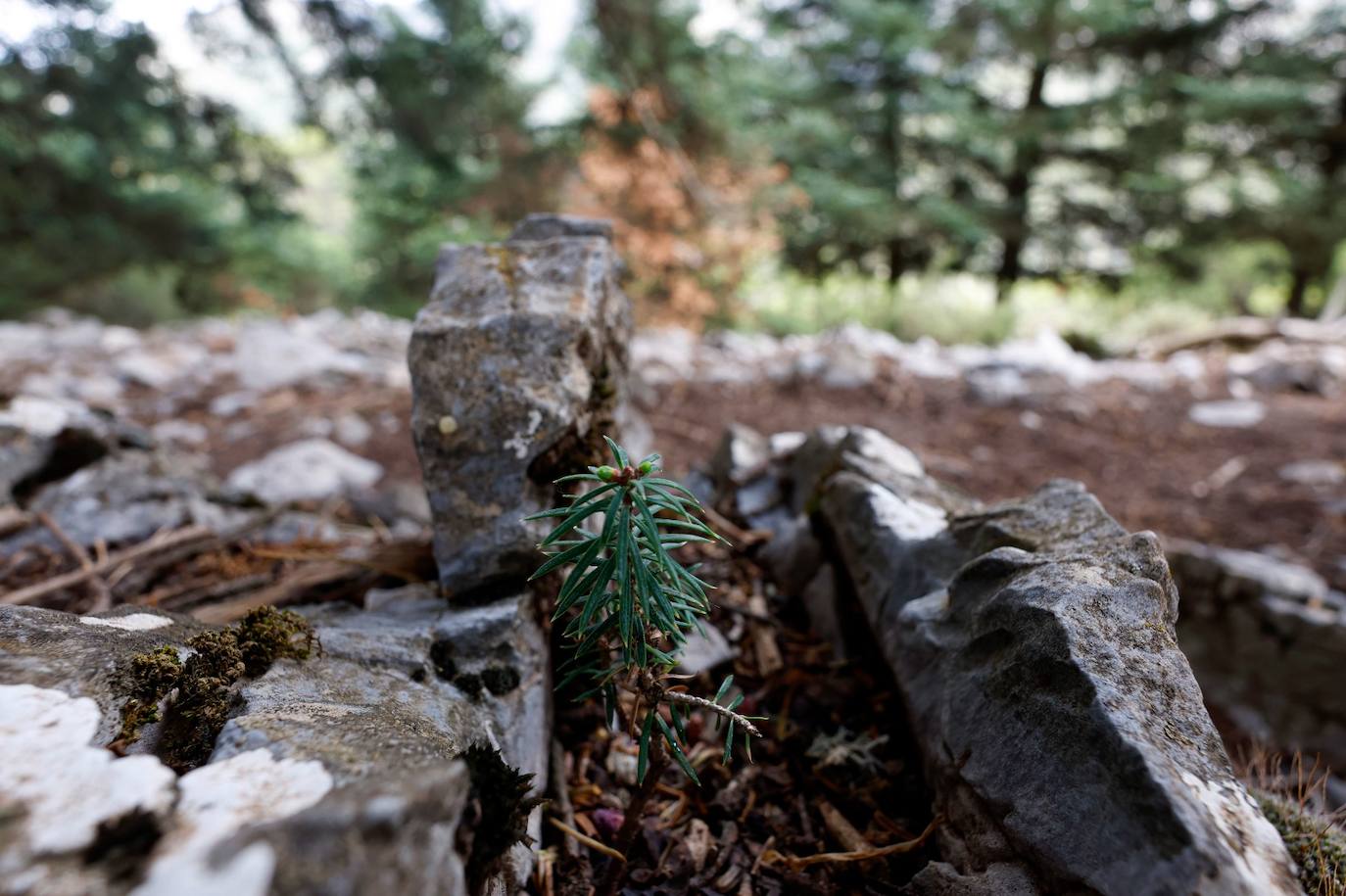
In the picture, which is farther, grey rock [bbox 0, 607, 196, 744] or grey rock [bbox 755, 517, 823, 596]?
grey rock [bbox 755, 517, 823, 596]

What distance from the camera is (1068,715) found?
1.08 meters

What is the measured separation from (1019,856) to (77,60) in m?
8.29

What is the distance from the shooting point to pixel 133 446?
10.1 feet

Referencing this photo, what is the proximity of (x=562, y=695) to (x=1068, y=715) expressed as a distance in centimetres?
109

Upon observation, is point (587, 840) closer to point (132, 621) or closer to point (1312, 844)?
point (132, 621)

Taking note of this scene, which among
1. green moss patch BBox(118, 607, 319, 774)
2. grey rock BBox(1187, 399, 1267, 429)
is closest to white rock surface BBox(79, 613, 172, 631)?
green moss patch BBox(118, 607, 319, 774)

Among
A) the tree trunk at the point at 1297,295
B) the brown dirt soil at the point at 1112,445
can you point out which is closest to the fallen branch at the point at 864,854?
the brown dirt soil at the point at 1112,445

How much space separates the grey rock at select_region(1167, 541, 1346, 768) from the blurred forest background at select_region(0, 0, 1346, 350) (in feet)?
14.6

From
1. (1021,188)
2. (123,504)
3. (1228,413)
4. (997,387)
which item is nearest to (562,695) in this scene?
(123,504)

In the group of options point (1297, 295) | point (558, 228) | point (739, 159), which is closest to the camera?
point (558, 228)

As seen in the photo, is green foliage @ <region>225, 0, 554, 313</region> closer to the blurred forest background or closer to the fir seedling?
the blurred forest background

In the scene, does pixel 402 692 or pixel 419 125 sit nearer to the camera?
pixel 402 692

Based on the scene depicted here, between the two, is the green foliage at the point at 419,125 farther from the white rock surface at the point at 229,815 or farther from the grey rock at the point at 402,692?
the white rock surface at the point at 229,815

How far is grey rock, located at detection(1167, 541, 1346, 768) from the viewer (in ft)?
9.80
